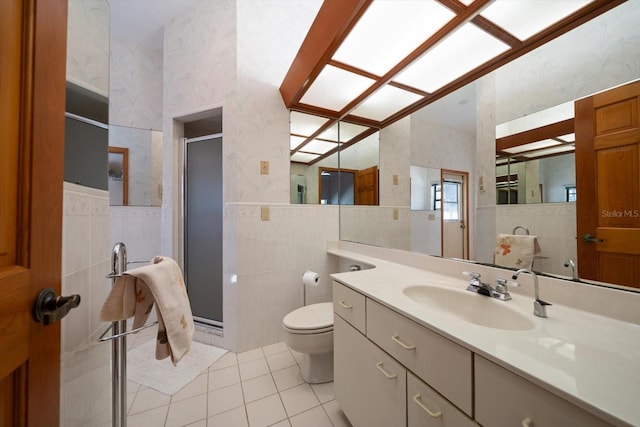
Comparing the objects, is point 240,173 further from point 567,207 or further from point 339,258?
point 567,207

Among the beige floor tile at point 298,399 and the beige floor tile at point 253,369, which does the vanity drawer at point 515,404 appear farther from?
the beige floor tile at point 253,369

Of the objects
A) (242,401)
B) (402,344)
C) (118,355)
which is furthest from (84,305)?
(402,344)

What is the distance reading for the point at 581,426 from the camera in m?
0.46

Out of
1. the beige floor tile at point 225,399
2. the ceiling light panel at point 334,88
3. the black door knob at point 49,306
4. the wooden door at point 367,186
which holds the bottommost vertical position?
the beige floor tile at point 225,399

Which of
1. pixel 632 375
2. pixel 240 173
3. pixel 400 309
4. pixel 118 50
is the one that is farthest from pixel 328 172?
pixel 118 50

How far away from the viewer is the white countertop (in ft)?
1.50

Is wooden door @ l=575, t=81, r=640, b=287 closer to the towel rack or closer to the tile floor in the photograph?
the towel rack

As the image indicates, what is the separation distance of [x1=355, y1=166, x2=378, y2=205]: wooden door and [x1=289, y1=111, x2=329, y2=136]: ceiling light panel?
0.62 meters

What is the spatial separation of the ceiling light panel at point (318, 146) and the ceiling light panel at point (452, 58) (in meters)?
1.01

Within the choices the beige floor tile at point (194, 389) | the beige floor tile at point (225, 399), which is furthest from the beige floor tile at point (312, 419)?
the beige floor tile at point (194, 389)

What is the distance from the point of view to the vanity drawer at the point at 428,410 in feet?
2.24

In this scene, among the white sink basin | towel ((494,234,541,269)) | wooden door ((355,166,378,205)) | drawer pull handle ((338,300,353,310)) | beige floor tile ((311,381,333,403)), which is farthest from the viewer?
wooden door ((355,166,378,205))

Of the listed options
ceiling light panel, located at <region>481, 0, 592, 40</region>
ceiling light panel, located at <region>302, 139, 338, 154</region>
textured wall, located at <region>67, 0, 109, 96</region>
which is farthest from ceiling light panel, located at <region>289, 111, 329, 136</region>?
ceiling light panel, located at <region>481, 0, 592, 40</region>

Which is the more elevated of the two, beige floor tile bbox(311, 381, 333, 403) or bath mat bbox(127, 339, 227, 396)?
bath mat bbox(127, 339, 227, 396)
